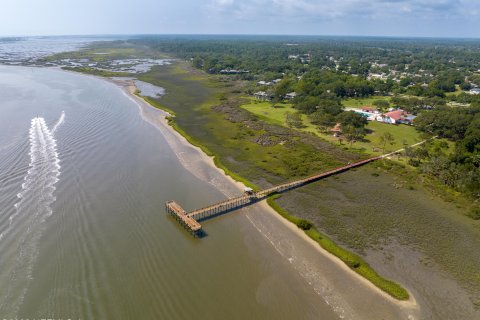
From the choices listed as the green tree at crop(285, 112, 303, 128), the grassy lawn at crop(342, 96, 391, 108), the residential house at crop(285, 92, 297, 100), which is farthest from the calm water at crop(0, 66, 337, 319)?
the grassy lawn at crop(342, 96, 391, 108)

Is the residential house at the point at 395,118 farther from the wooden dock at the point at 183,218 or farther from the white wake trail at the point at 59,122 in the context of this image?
the white wake trail at the point at 59,122

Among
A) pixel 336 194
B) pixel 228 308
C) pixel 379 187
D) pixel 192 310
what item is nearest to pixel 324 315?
pixel 228 308

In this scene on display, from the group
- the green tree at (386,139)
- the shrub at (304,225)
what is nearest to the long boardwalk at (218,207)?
the shrub at (304,225)

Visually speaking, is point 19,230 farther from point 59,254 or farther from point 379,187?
point 379,187

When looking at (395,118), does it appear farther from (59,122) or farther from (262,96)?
(59,122)

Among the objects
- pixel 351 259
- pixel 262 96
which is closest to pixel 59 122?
pixel 262 96

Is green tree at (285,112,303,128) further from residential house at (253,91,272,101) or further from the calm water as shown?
the calm water
